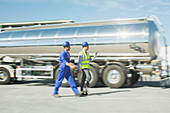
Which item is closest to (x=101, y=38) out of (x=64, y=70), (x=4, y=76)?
(x=64, y=70)

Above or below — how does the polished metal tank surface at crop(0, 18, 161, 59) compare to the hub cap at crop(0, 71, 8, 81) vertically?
above

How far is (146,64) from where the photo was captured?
35.8ft

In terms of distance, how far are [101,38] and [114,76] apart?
174 centimetres

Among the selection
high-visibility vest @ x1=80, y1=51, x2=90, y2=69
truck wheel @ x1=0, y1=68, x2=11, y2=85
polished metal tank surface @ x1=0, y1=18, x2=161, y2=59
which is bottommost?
truck wheel @ x1=0, y1=68, x2=11, y2=85

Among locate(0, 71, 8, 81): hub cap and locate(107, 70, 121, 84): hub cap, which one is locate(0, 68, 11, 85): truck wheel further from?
locate(107, 70, 121, 84): hub cap

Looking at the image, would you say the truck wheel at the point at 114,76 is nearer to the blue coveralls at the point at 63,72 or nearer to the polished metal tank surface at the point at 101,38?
the polished metal tank surface at the point at 101,38

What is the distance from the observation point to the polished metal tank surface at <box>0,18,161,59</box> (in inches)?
414

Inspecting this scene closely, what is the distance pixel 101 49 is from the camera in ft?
A: 36.6

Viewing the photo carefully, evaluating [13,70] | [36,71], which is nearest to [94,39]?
[36,71]

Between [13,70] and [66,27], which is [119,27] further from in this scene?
[13,70]

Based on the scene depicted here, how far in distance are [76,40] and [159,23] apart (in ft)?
12.4

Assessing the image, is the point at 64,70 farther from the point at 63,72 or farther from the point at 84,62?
the point at 84,62

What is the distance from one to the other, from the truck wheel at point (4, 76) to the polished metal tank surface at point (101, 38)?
1216mm

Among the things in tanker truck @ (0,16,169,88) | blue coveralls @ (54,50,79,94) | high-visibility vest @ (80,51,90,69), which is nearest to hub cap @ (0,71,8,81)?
tanker truck @ (0,16,169,88)
